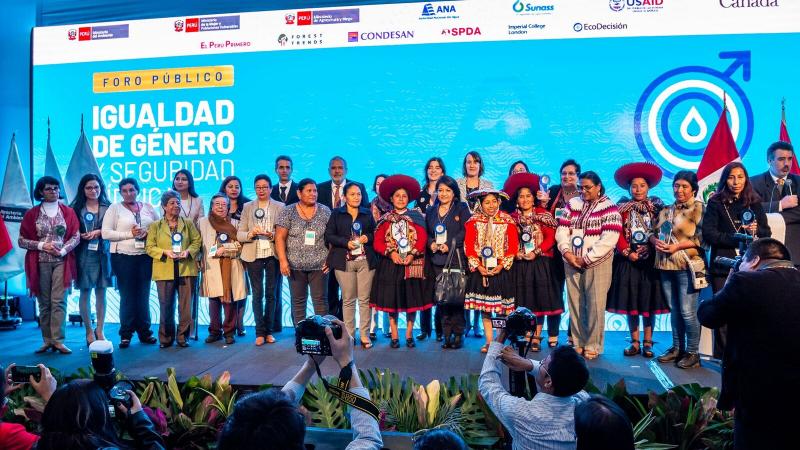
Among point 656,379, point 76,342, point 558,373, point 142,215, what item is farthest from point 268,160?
point 558,373

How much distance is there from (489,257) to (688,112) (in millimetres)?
3161

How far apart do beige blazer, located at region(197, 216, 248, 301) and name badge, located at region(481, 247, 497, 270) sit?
2178mm

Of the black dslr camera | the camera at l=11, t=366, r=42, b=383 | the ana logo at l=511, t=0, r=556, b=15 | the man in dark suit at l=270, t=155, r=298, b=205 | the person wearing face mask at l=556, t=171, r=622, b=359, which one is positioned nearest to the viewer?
the black dslr camera

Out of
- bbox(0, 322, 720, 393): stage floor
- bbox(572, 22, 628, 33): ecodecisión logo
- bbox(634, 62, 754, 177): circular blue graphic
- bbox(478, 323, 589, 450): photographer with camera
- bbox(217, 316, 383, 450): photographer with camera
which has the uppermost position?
bbox(572, 22, 628, 33): ecodecisión logo

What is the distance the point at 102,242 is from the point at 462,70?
3.98m

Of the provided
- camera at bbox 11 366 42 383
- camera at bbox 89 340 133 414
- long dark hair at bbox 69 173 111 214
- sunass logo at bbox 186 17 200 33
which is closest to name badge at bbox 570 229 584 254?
camera at bbox 89 340 133 414

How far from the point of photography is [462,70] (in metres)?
6.62

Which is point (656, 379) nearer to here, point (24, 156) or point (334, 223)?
point (334, 223)

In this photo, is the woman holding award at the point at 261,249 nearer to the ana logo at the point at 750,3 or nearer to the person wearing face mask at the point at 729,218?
the person wearing face mask at the point at 729,218

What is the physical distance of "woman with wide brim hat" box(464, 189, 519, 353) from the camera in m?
4.75

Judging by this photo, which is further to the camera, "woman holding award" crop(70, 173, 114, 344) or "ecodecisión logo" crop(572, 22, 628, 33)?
"ecodecisión logo" crop(572, 22, 628, 33)

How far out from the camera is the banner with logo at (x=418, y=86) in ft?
20.6

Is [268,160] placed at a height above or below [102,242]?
above

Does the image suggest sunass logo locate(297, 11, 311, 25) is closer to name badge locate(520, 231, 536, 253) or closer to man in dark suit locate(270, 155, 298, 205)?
man in dark suit locate(270, 155, 298, 205)
